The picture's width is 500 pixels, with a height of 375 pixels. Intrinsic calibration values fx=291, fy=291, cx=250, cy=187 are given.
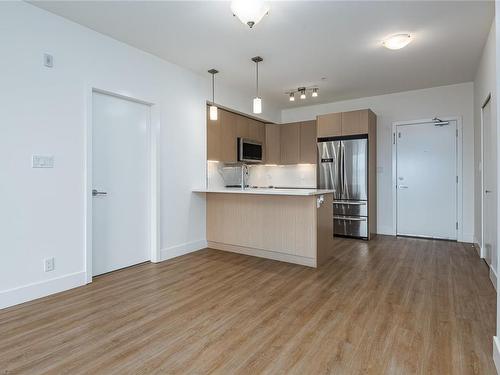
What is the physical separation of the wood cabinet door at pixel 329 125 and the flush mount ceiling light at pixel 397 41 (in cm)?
207

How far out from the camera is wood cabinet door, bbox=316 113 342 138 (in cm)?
543

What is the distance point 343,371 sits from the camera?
1.68 meters

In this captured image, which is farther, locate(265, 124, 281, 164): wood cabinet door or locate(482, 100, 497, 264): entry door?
locate(265, 124, 281, 164): wood cabinet door

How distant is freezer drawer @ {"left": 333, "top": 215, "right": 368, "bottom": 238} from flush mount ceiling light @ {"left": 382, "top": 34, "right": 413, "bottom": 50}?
284 centimetres

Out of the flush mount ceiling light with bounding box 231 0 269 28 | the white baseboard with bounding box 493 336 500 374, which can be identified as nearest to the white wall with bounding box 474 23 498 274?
the white baseboard with bounding box 493 336 500 374

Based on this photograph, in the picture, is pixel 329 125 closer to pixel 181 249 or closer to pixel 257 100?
pixel 257 100

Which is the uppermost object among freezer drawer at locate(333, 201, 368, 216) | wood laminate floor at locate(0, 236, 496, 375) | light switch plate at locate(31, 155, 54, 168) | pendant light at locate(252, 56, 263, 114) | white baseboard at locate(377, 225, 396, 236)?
pendant light at locate(252, 56, 263, 114)

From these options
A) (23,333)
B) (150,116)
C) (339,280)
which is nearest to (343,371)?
(339,280)

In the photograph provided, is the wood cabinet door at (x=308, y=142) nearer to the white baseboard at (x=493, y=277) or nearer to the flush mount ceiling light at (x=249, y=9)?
the white baseboard at (x=493, y=277)

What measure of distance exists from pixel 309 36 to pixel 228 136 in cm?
237

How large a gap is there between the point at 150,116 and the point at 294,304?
9.64 ft

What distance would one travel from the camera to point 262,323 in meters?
2.24

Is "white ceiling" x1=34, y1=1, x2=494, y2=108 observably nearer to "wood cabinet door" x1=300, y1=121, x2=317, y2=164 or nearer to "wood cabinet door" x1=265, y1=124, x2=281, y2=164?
"wood cabinet door" x1=300, y1=121, x2=317, y2=164

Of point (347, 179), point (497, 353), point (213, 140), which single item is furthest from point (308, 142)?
point (497, 353)
